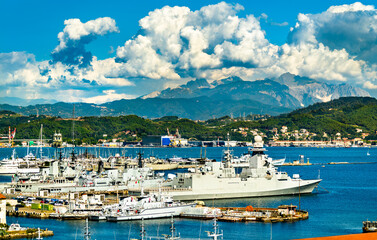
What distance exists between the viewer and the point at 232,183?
212ft

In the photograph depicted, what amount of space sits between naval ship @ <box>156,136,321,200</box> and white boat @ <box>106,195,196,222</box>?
8027 millimetres

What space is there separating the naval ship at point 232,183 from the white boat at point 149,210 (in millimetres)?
8027

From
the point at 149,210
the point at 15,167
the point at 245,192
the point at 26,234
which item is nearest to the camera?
the point at 26,234

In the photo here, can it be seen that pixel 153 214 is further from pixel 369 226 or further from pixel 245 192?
pixel 369 226

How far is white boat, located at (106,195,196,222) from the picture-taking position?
4962 cm

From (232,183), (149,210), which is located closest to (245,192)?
(232,183)

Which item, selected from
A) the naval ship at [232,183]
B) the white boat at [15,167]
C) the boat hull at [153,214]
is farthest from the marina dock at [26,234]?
the white boat at [15,167]

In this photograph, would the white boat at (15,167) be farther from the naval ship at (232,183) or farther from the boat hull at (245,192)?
the boat hull at (245,192)

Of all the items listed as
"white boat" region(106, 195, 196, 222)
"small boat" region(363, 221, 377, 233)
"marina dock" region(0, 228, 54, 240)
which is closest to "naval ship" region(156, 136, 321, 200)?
"white boat" region(106, 195, 196, 222)

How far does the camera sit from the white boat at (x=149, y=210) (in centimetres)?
4962

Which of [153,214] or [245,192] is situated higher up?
[245,192]

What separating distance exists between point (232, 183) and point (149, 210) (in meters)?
16.7

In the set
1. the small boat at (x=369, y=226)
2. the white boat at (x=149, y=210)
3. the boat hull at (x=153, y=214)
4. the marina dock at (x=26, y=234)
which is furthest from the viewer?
the white boat at (x=149, y=210)

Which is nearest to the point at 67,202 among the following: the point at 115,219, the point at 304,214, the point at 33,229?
the point at 115,219
